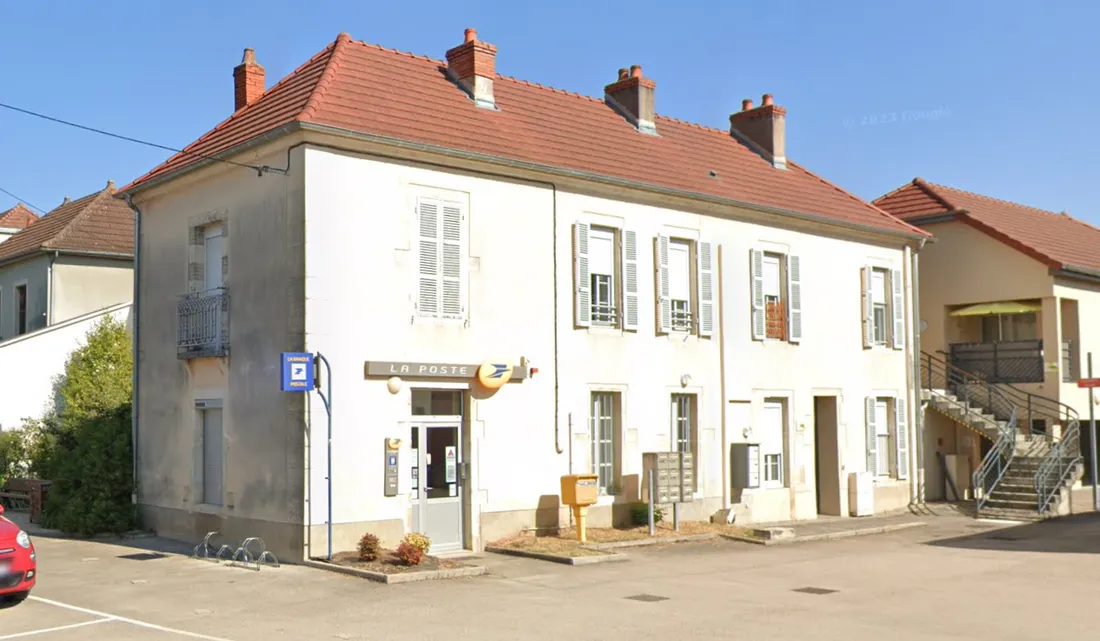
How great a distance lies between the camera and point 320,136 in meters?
15.7

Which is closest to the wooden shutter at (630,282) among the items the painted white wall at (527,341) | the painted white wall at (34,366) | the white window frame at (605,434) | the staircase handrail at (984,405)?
the painted white wall at (527,341)

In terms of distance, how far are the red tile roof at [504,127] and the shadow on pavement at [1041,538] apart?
6.70 meters

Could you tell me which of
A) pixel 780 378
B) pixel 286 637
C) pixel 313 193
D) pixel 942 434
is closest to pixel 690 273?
pixel 780 378

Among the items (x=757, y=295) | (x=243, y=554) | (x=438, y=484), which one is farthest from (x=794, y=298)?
(x=243, y=554)

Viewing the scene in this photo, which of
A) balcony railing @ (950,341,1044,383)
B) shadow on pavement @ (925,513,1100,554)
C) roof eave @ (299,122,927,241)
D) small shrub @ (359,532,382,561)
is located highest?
roof eave @ (299,122,927,241)

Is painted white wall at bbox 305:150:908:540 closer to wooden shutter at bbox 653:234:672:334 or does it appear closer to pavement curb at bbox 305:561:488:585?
wooden shutter at bbox 653:234:672:334

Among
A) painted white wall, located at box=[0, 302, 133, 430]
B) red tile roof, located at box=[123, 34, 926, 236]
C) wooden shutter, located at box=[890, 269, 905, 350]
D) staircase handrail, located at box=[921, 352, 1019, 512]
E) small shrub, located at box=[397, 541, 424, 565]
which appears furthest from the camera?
painted white wall, located at box=[0, 302, 133, 430]

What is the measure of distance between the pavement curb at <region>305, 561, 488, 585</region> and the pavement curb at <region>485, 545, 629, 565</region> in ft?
4.31

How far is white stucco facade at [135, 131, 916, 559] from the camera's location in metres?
15.8

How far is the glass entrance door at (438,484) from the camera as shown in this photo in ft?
54.8

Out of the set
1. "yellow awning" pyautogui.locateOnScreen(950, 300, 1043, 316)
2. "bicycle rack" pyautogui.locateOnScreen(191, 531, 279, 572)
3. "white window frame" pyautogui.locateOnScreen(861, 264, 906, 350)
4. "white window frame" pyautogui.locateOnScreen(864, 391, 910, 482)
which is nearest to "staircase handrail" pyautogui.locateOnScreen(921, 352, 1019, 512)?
"yellow awning" pyautogui.locateOnScreen(950, 300, 1043, 316)

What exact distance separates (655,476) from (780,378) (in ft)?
15.2

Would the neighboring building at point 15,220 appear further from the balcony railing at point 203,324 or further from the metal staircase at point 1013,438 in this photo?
the metal staircase at point 1013,438

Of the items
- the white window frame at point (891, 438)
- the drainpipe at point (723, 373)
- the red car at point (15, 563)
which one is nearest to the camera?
the red car at point (15, 563)
